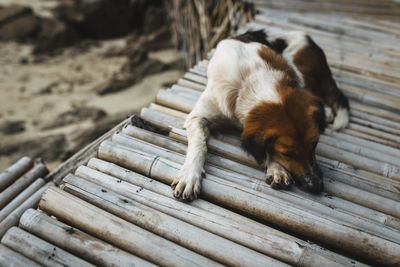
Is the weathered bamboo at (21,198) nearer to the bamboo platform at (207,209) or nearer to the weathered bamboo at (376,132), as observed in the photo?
the bamboo platform at (207,209)

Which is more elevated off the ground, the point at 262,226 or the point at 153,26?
the point at 262,226

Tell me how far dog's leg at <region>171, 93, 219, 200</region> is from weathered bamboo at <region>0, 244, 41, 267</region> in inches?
38.6

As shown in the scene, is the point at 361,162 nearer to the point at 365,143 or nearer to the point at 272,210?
the point at 365,143

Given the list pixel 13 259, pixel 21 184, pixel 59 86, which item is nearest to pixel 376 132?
pixel 13 259

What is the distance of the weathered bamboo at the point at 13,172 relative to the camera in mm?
3094

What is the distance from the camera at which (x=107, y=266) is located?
1863mm

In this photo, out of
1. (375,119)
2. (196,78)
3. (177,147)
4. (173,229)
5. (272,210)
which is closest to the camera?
(173,229)

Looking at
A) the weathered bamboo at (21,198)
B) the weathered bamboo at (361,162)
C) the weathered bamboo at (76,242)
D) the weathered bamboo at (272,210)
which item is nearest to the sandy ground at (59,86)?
the weathered bamboo at (21,198)

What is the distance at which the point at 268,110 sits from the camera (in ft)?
8.13

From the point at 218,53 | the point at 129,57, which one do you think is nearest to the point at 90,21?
the point at 129,57

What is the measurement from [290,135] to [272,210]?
551 mm

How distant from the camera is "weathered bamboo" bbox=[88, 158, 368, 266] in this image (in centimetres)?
195

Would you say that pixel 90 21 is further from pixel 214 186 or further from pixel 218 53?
pixel 214 186

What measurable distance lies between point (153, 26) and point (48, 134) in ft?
23.2
